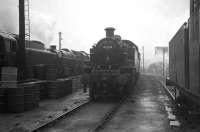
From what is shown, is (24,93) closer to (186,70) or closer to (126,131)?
(126,131)

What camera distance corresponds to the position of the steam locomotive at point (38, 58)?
606 inches

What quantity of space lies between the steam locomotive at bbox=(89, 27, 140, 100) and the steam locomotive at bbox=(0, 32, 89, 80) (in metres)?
3.65

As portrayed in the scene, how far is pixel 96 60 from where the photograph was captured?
17172mm

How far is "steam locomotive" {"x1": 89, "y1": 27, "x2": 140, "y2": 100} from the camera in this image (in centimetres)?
1578

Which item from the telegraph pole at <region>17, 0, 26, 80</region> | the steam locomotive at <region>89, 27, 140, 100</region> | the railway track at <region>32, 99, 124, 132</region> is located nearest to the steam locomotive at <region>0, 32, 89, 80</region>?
the telegraph pole at <region>17, 0, 26, 80</region>

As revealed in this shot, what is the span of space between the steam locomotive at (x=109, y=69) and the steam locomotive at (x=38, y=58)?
3.65m

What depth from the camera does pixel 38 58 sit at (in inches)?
798

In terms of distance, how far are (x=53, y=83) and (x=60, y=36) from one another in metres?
36.6

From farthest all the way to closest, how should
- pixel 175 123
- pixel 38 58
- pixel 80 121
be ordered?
1. pixel 38 58
2. pixel 80 121
3. pixel 175 123

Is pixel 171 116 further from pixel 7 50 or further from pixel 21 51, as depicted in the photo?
pixel 7 50

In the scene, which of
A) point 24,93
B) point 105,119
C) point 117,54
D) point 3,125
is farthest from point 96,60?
point 3,125

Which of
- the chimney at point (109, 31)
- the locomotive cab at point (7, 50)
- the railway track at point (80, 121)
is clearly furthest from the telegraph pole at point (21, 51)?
the chimney at point (109, 31)

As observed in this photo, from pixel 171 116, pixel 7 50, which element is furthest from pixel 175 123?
pixel 7 50

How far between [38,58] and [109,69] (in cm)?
627
